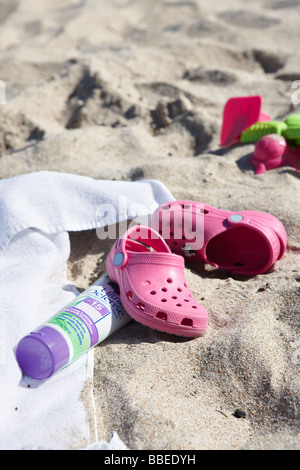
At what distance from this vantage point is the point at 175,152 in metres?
2.34

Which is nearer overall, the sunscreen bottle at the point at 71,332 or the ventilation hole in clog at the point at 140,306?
the sunscreen bottle at the point at 71,332

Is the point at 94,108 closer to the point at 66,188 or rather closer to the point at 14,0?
the point at 66,188

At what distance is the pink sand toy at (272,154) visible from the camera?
6.74 ft

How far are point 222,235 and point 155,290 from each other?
412mm

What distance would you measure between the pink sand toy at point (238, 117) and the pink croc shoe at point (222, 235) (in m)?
0.75

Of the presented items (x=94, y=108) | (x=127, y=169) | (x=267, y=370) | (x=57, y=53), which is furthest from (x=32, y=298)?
(x=57, y=53)

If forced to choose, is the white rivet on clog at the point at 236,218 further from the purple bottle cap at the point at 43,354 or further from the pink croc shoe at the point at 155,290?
the purple bottle cap at the point at 43,354
